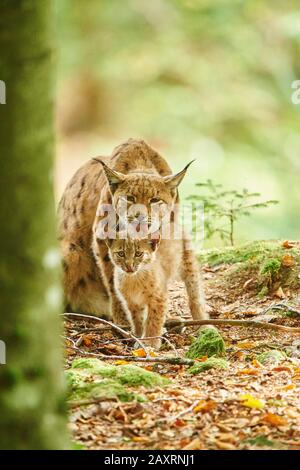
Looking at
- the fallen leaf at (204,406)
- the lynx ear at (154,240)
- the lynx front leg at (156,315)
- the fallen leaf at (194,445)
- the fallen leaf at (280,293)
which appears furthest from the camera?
the fallen leaf at (280,293)

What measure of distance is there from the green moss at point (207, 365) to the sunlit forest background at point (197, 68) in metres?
7.87

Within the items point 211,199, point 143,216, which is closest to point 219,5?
point 211,199

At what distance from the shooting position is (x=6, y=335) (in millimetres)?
2506

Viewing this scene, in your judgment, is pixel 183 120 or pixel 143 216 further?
pixel 183 120

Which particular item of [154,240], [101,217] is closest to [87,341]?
[154,240]

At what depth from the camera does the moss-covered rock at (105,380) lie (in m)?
3.46

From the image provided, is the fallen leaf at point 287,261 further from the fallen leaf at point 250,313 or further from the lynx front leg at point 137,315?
the lynx front leg at point 137,315

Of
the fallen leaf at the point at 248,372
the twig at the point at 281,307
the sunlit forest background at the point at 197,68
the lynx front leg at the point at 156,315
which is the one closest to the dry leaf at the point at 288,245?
the twig at the point at 281,307

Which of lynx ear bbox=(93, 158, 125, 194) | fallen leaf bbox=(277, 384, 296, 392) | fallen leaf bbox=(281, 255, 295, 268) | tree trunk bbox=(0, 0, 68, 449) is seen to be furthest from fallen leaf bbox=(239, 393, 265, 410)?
→ fallen leaf bbox=(281, 255, 295, 268)

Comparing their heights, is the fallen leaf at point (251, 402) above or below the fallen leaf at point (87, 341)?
below

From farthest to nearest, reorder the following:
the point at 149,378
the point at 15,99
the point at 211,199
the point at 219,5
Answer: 1. the point at 219,5
2. the point at 211,199
3. the point at 149,378
4. the point at 15,99

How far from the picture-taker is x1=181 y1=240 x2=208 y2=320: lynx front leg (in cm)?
546

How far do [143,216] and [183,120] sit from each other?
7926mm
